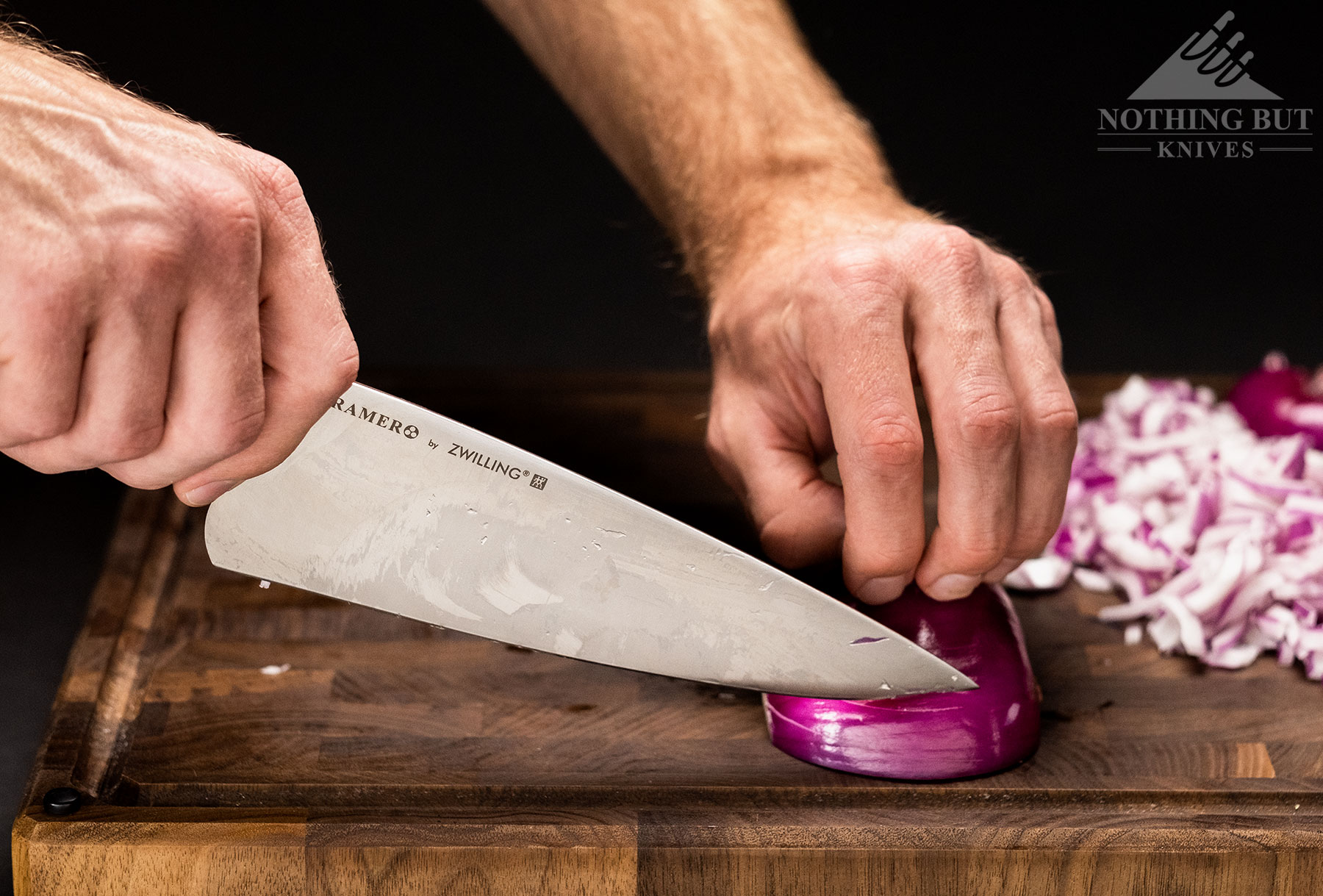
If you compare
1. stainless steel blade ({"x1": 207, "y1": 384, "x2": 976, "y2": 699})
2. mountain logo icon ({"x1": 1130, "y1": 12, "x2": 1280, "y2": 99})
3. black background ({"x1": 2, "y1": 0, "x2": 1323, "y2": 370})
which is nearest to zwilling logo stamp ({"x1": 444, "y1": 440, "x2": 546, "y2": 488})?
stainless steel blade ({"x1": 207, "y1": 384, "x2": 976, "y2": 699})

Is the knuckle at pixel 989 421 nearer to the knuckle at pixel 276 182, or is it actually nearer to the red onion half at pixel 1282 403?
the knuckle at pixel 276 182

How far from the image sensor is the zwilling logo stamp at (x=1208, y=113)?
1.68 metres

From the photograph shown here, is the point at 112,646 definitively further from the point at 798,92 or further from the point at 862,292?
the point at 798,92

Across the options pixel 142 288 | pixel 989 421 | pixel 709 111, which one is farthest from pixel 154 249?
pixel 709 111

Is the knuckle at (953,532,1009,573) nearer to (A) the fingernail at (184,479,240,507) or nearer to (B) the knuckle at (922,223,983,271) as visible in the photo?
(B) the knuckle at (922,223,983,271)

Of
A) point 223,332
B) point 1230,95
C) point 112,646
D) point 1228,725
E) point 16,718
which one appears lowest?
point 16,718

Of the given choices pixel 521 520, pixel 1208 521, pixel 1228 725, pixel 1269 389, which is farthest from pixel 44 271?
pixel 1269 389

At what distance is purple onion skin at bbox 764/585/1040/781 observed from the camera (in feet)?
3.12

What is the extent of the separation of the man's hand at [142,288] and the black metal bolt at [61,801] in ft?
1.04

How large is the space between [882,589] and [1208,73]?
1051 millimetres

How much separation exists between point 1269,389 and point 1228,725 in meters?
0.54

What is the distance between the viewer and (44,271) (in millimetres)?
586

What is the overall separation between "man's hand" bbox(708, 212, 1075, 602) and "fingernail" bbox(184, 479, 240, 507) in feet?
1.47

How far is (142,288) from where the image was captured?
0.61 m
